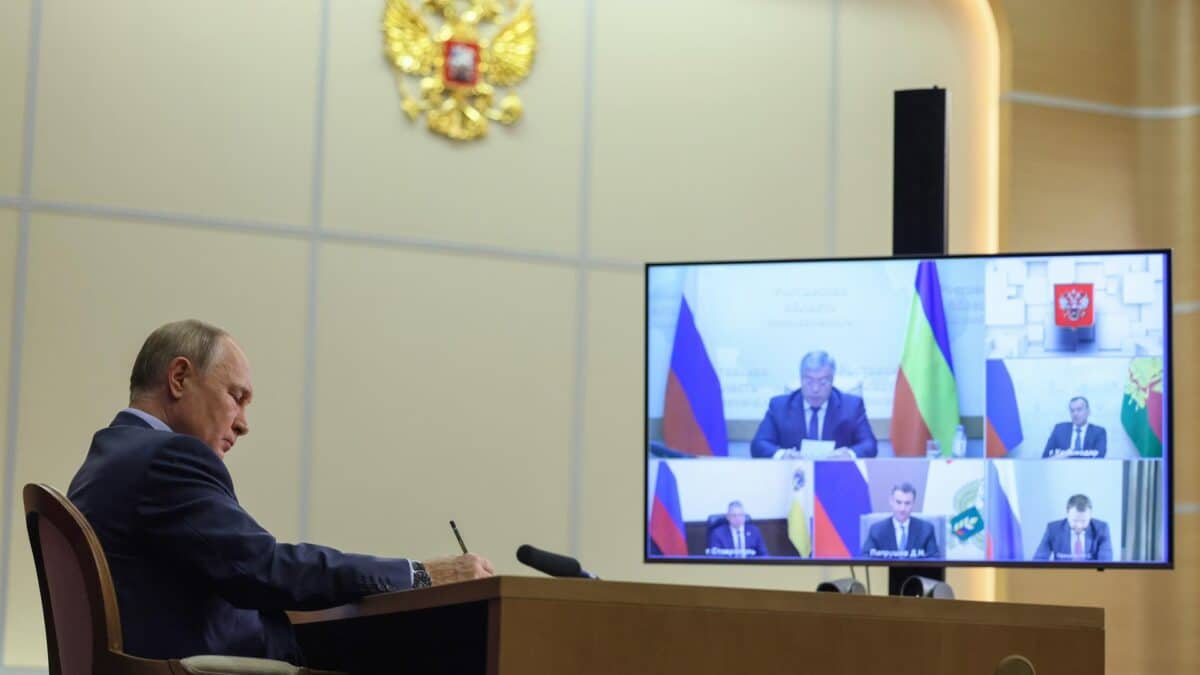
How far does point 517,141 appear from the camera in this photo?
673cm

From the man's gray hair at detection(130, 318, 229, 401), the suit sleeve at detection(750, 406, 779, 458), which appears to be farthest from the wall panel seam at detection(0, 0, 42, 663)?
the suit sleeve at detection(750, 406, 779, 458)

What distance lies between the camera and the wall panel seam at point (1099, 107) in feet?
23.8

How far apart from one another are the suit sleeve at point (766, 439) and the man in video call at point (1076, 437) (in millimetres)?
686

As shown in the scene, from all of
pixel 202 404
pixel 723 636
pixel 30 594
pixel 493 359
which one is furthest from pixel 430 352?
pixel 723 636

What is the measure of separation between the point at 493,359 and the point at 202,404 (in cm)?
324

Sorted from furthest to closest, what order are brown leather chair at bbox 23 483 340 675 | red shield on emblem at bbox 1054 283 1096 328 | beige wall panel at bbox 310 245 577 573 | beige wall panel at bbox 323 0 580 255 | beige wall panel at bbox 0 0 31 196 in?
beige wall panel at bbox 323 0 580 255
beige wall panel at bbox 310 245 577 573
beige wall panel at bbox 0 0 31 196
red shield on emblem at bbox 1054 283 1096 328
brown leather chair at bbox 23 483 340 675

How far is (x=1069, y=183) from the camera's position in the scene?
7254 mm

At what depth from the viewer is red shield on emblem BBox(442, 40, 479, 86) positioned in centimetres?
→ 660

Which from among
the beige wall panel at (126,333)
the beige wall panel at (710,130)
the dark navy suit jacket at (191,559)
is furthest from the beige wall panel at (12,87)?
the dark navy suit jacket at (191,559)

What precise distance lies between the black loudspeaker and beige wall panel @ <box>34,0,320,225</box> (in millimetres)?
2497

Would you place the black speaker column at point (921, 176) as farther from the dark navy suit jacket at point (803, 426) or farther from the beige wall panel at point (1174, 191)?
the beige wall panel at point (1174, 191)

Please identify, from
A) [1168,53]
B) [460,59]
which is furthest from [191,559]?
[1168,53]

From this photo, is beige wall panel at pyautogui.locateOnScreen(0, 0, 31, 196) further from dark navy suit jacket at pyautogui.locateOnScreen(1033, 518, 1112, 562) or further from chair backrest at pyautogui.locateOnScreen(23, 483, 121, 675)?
dark navy suit jacket at pyautogui.locateOnScreen(1033, 518, 1112, 562)

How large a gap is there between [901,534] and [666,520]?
24.0 inches
